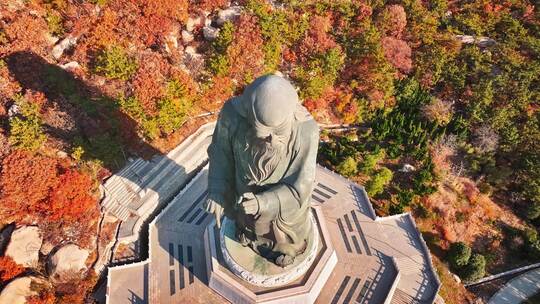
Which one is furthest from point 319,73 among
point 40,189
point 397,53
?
point 40,189

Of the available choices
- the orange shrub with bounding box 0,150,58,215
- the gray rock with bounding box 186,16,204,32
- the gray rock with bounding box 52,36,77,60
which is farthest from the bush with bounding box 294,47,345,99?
the orange shrub with bounding box 0,150,58,215

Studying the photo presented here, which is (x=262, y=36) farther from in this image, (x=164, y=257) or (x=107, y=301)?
(x=107, y=301)

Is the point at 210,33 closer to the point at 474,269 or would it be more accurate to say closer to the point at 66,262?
the point at 66,262

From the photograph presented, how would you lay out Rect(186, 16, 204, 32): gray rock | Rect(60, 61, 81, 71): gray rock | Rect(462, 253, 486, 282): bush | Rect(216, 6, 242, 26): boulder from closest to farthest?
Rect(462, 253, 486, 282): bush
Rect(60, 61, 81, 71): gray rock
Rect(186, 16, 204, 32): gray rock
Rect(216, 6, 242, 26): boulder

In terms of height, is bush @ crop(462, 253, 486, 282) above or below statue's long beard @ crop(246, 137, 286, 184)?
below

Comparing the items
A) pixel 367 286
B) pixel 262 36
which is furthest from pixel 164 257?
pixel 262 36

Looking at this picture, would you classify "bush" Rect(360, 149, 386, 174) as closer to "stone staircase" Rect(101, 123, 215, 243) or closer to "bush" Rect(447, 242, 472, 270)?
"bush" Rect(447, 242, 472, 270)
